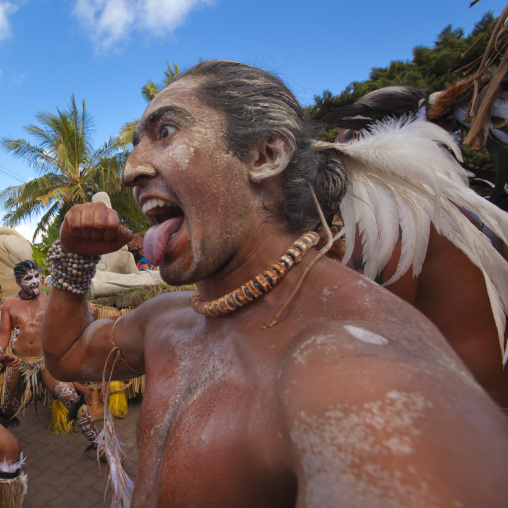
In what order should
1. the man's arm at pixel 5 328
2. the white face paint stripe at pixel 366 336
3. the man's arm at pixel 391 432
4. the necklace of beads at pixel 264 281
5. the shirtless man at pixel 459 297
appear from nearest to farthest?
the man's arm at pixel 391 432 < the white face paint stripe at pixel 366 336 < the necklace of beads at pixel 264 281 < the shirtless man at pixel 459 297 < the man's arm at pixel 5 328

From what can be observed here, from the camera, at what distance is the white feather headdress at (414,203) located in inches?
57.2

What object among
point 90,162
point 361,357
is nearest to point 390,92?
point 361,357

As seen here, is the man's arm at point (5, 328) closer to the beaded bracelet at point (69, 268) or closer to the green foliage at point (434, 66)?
the beaded bracelet at point (69, 268)

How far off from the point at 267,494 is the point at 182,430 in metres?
0.35

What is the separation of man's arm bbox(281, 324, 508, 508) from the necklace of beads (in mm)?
438

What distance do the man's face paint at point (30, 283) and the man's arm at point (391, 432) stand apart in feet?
20.6

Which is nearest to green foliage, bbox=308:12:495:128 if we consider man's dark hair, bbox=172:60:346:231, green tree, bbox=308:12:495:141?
green tree, bbox=308:12:495:141

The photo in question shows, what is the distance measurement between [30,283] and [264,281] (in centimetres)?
596

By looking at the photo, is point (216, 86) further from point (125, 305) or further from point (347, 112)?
point (125, 305)

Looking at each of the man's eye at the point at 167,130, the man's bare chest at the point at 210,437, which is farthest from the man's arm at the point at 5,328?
the man's eye at the point at 167,130

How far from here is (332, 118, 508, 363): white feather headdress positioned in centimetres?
145

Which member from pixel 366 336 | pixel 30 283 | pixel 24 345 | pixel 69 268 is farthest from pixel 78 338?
pixel 24 345

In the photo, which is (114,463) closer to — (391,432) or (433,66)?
(391,432)

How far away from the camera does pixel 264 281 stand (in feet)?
3.92
